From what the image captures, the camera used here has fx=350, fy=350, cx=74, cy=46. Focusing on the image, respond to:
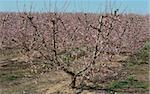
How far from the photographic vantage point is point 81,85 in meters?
11.4

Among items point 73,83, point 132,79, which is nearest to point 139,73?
point 132,79

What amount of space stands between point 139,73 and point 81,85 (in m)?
3.02

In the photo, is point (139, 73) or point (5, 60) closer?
point (139, 73)

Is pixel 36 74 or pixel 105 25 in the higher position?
pixel 105 25

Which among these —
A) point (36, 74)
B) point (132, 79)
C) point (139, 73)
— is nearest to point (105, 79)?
point (132, 79)

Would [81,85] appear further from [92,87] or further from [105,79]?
[105,79]

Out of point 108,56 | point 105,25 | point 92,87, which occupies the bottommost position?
point 92,87

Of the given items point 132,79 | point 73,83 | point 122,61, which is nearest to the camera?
point 73,83

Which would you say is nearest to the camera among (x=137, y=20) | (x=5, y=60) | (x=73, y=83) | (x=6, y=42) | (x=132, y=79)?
(x=73, y=83)

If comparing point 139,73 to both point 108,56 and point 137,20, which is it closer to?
point 108,56

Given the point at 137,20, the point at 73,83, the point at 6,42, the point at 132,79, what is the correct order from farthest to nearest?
the point at 137,20 → the point at 6,42 → the point at 132,79 → the point at 73,83

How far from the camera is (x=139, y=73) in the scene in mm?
13414

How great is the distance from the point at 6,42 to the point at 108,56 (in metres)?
9.24

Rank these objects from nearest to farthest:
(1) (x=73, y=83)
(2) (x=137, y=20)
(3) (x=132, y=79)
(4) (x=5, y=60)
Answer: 1. (1) (x=73, y=83)
2. (3) (x=132, y=79)
3. (4) (x=5, y=60)
4. (2) (x=137, y=20)
